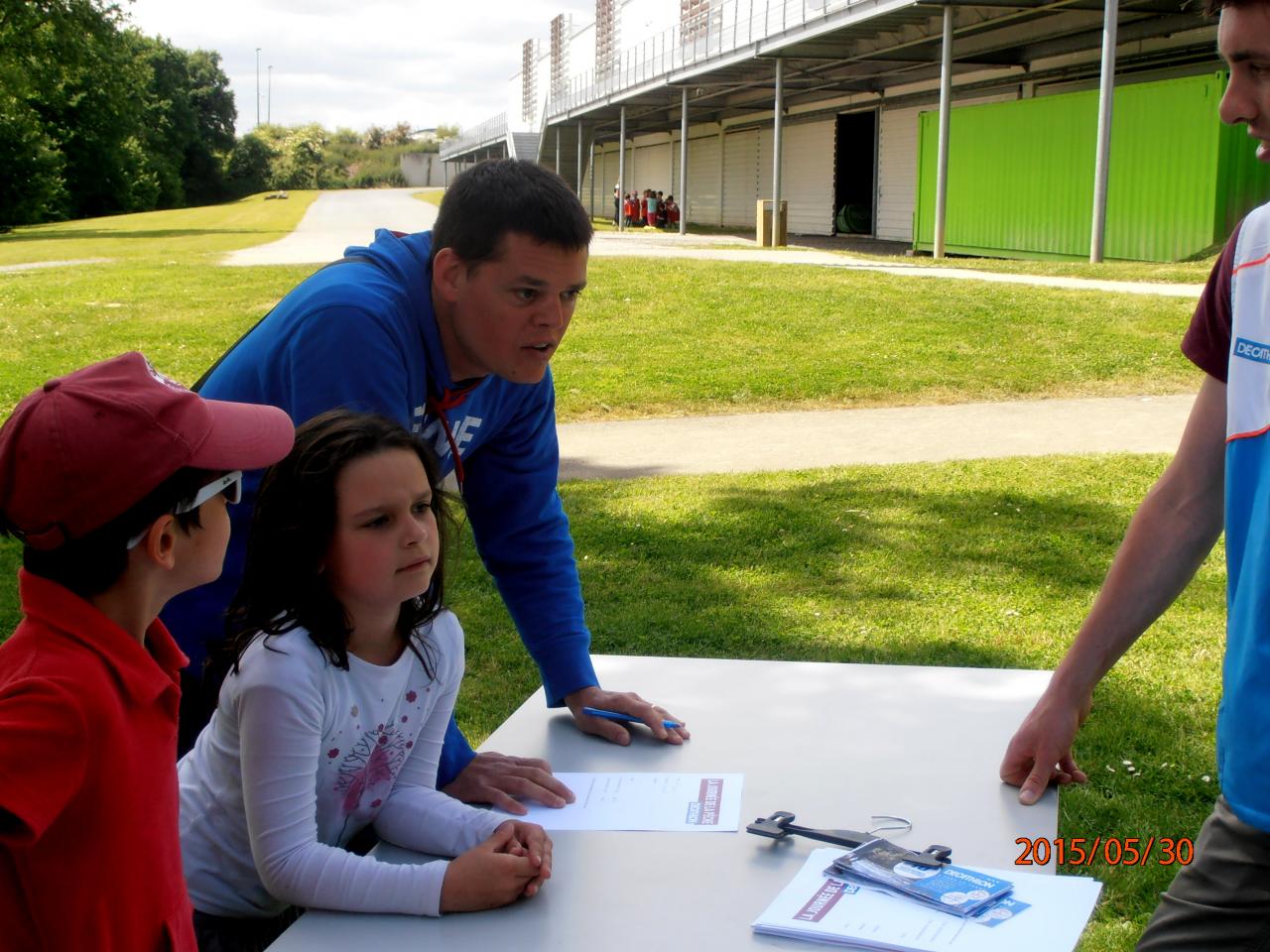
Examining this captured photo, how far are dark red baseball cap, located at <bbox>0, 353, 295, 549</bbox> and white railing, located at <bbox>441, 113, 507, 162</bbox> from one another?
240ft

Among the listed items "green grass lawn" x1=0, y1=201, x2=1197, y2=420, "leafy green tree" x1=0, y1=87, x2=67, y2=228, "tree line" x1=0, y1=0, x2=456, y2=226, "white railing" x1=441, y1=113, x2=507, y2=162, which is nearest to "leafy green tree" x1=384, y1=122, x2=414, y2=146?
"tree line" x1=0, y1=0, x2=456, y2=226

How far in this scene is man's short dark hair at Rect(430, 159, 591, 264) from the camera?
2477 mm

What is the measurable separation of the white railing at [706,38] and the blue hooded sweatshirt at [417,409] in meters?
21.1

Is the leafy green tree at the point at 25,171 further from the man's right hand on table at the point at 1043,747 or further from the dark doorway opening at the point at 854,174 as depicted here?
the man's right hand on table at the point at 1043,747

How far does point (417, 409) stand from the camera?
99.7 inches

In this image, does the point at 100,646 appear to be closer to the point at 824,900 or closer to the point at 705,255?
the point at 824,900

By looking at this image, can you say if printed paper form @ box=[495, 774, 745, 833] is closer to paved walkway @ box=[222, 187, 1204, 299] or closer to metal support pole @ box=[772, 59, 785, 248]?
paved walkway @ box=[222, 187, 1204, 299]

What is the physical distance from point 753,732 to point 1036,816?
1.96 feet

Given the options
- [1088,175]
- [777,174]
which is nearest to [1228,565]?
[1088,175]

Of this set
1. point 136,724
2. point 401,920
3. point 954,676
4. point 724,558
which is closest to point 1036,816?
point 954,676

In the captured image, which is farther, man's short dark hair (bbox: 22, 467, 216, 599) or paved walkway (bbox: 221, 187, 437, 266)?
paved walkway (bbox: 221, 187, 437, 266)

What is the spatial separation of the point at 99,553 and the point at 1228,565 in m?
1.57

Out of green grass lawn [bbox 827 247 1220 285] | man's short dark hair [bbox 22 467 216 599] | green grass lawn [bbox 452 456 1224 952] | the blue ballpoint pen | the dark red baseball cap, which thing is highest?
green grass lawn [bbox 827 247 1220 285]
